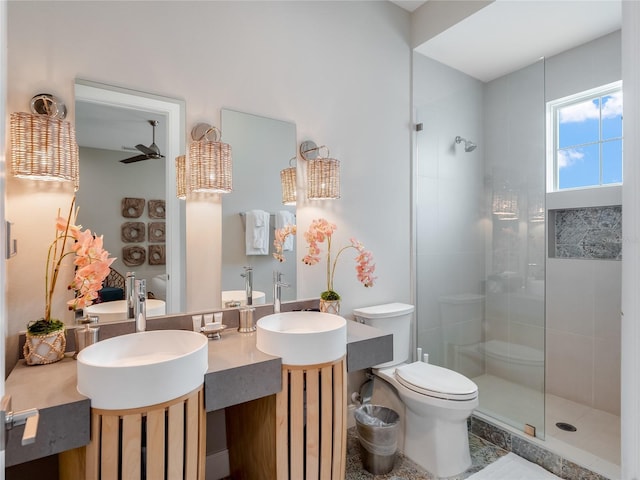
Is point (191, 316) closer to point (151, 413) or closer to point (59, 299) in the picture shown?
point (59, 299)

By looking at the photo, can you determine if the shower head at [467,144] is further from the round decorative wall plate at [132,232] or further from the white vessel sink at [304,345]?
the round decorative wall plate at [132,232]

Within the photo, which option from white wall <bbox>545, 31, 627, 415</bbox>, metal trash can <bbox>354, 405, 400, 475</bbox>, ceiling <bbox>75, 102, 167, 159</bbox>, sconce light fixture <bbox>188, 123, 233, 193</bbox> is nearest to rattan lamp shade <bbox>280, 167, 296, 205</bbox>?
sconce light fixture <bbox>188, 123, 233, 193</bbox>

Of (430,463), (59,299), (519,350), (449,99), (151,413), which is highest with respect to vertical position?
(449,99)

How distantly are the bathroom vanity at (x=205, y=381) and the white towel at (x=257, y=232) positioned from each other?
329 mm

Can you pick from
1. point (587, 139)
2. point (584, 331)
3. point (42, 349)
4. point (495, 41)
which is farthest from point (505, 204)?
point (42, 349)

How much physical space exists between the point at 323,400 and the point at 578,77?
2903mm

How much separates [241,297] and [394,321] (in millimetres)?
1029

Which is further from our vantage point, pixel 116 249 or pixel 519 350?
pixel 519 350

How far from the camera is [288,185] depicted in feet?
6.84

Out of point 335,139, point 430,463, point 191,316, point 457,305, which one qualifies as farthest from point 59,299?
point 457,305

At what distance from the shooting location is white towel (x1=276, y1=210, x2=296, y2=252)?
2.05 meters

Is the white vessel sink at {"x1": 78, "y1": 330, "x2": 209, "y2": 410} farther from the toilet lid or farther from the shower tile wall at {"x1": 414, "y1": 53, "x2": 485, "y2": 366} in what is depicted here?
the shower tile wall at {"x1": 414, "y1": 53, "x2": 485, "y2": 366}

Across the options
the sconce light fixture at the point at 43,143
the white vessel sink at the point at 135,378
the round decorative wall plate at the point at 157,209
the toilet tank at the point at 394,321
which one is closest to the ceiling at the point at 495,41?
the sconce light fixture at the point at 43,143

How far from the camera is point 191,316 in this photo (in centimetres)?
175
